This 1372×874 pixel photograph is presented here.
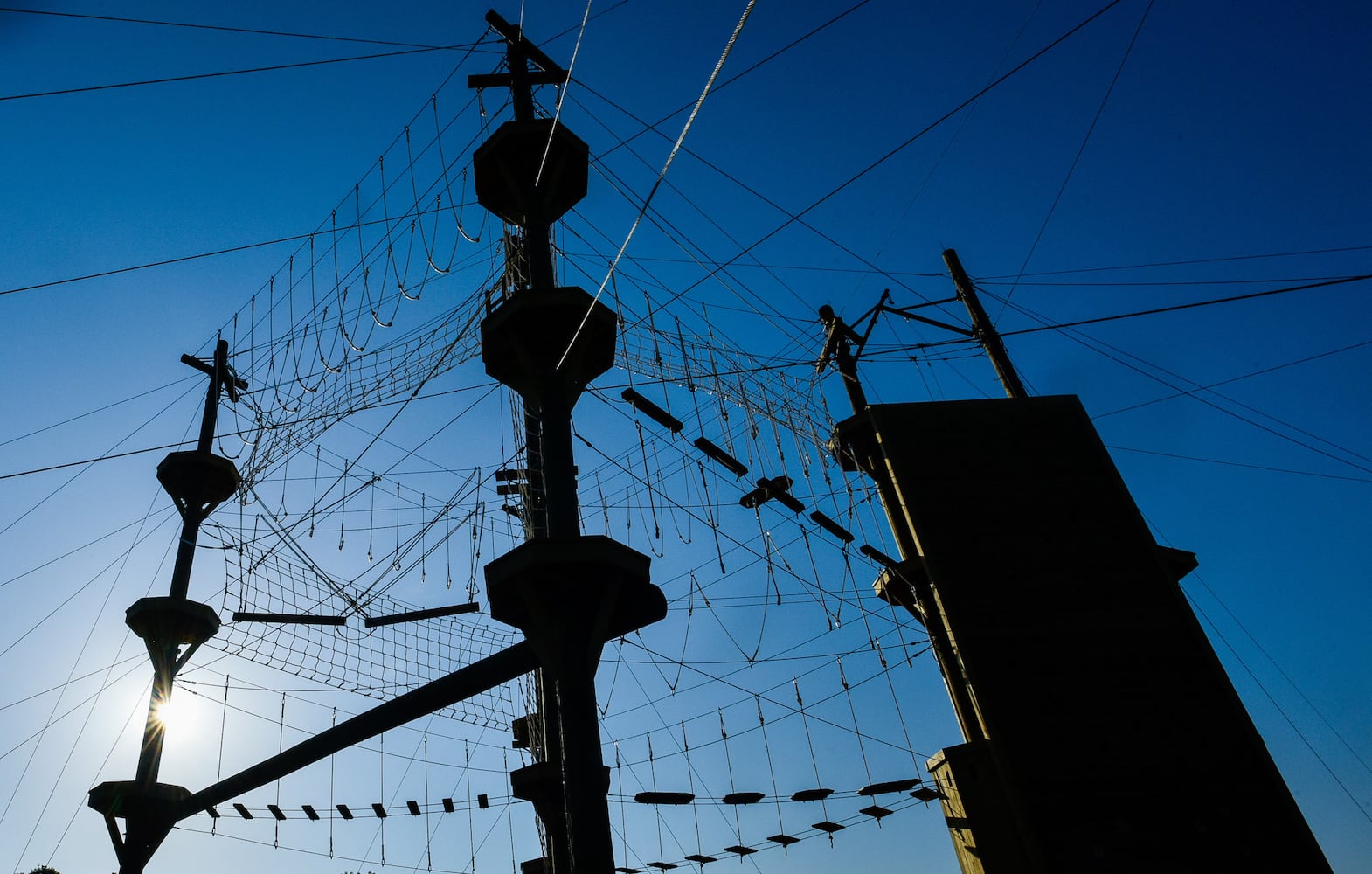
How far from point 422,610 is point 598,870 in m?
10.1

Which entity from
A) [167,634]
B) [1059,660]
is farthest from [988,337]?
[167,634]

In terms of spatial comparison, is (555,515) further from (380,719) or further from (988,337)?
(988,337)

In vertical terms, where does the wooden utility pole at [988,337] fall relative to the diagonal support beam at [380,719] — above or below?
above

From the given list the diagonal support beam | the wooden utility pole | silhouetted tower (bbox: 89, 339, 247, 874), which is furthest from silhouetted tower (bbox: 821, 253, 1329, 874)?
silhouetted tower (bbox: 89, 339, 247, 874)

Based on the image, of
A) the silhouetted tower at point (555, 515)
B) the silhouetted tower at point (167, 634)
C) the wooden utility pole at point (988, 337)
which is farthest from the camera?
the wooden utility pole at point (988, 337)

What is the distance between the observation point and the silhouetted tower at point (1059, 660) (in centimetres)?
1201

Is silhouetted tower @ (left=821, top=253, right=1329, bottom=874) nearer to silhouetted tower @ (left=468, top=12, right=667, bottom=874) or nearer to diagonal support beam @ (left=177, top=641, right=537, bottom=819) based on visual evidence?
silhouetted tower @ (left=468, top=12, right=667, bottom=874)

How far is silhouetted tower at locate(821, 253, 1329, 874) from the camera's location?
39.4 feet

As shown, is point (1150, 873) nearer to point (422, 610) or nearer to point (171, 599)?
point (422, 610)

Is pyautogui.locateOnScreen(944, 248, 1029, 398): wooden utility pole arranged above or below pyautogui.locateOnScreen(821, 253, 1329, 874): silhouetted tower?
above

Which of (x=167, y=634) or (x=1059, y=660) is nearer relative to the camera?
(x=1059, y=660)

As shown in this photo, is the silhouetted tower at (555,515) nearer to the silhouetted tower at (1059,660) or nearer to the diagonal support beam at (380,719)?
the diagonal support beam at (380,719)

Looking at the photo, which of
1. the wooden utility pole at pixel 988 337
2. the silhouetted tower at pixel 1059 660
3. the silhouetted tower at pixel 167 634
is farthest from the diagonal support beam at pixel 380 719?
the wooden utility pole at pixel 988 337

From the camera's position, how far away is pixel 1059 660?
13383mm
